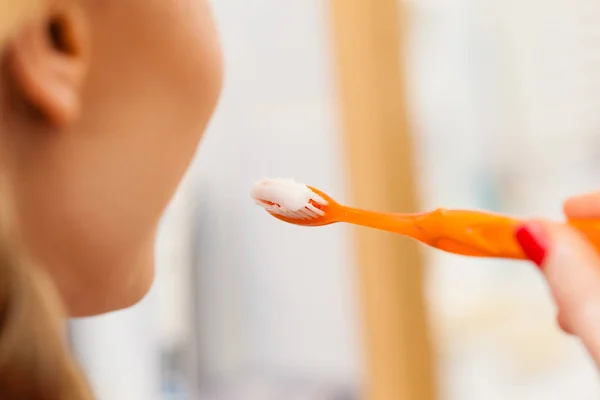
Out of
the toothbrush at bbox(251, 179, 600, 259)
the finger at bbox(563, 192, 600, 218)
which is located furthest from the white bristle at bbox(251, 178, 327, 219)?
the finger at bbox(563, 192, 600, 218)

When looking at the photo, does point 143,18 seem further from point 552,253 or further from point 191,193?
point 191,193

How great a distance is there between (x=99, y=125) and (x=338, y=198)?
0.94ft

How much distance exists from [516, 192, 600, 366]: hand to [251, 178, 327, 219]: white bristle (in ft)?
0.25

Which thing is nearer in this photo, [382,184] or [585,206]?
[585,206]

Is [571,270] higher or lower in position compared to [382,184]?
lower

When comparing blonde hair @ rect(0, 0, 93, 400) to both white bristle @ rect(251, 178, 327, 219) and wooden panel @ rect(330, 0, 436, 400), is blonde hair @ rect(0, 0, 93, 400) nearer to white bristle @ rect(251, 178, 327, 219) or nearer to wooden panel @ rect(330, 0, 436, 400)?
white bristle @ rect(251, 178, 327, 219)

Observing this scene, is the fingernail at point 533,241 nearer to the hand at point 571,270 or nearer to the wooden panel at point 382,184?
the hand at point 571,270

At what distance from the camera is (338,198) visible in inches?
19.4

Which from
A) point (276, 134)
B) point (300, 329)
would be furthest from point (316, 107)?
point (300, 329)

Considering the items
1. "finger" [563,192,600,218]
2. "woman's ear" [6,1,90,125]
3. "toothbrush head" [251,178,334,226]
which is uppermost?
"woman's ear" [6,1,90,125]

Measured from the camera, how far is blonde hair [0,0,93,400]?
0.19 metres

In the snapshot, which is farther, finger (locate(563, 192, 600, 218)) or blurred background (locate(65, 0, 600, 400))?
blurred background (locate(65, 0, 600, 400))

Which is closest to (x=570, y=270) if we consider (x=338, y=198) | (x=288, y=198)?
(x=288, y=198)

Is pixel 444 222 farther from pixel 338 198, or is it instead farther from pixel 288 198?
pixel 338 198
